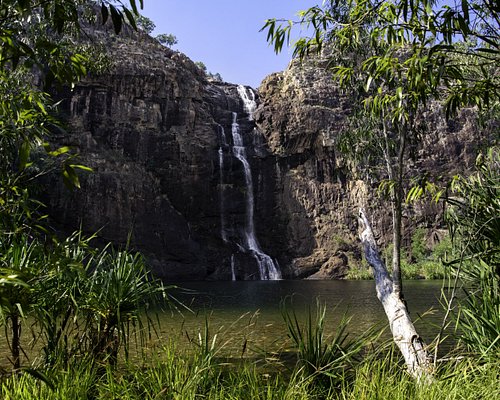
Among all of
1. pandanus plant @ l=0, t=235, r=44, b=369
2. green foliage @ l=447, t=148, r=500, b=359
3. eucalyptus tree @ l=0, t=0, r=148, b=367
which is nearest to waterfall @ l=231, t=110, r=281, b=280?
green foliage @ l=447, t=148, r=500, b=359

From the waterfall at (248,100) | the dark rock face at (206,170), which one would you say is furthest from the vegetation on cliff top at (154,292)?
the waterfall at (248,100)

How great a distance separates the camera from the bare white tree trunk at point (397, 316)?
3.65m

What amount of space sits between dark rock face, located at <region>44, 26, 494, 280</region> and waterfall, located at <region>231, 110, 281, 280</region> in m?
0.57

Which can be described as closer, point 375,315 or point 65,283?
point 65,283

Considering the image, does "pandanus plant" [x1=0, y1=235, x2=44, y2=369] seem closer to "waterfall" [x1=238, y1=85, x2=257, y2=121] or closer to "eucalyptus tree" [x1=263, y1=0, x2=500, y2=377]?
"eucalyptus tree" [x1=263, y1=0, x2=500, y2=377]

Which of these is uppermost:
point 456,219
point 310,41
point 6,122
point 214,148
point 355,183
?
point 214,148

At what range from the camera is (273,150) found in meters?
45.3

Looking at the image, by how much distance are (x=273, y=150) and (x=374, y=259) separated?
39882mm

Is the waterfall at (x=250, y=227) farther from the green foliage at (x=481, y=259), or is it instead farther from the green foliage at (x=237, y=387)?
the green foliage at (x=237, y=387)

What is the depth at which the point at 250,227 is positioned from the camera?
4266 cm

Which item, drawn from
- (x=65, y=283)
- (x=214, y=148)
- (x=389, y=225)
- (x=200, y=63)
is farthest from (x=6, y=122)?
(x=200, y=63)

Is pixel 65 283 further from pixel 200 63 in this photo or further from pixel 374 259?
pixel 200 63

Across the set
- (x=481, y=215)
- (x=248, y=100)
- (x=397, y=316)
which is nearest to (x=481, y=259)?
(x=481, y=215)

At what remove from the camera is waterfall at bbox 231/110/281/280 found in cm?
4038
